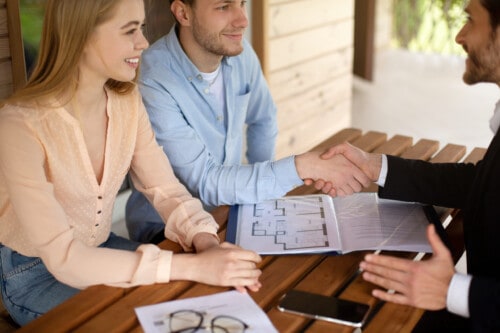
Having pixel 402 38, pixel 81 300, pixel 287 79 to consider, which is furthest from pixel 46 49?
pixel 402 38

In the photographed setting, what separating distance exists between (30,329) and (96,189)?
503 mm

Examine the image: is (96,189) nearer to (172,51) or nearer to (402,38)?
(172,51)

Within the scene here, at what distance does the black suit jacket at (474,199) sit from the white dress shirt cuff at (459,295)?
0.4 inches

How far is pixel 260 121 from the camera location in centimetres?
256

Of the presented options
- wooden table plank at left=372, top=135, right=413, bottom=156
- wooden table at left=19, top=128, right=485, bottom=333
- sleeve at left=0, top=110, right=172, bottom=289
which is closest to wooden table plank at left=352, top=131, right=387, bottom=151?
wooden table plank at left=372, top=135, right=413, bottom=156

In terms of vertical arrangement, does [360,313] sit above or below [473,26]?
below

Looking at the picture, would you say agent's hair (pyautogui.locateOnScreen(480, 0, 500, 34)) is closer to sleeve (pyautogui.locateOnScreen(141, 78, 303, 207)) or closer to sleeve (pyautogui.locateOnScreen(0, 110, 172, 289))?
sleeve (pyautogui.locateOnScreen(141, 78, 303, 207))

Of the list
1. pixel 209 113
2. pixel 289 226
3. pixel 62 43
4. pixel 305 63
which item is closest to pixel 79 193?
pixel 62 43

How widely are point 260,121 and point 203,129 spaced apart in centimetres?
48

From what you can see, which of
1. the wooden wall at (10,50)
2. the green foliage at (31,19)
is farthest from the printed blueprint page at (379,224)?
the green foliage at (31,19)

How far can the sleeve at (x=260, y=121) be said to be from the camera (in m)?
2.46

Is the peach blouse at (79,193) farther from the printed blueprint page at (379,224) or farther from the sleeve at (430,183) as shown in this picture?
the sleeve at (430,183)

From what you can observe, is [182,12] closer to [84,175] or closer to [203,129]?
[203,129]

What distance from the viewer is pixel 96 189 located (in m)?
1.63
